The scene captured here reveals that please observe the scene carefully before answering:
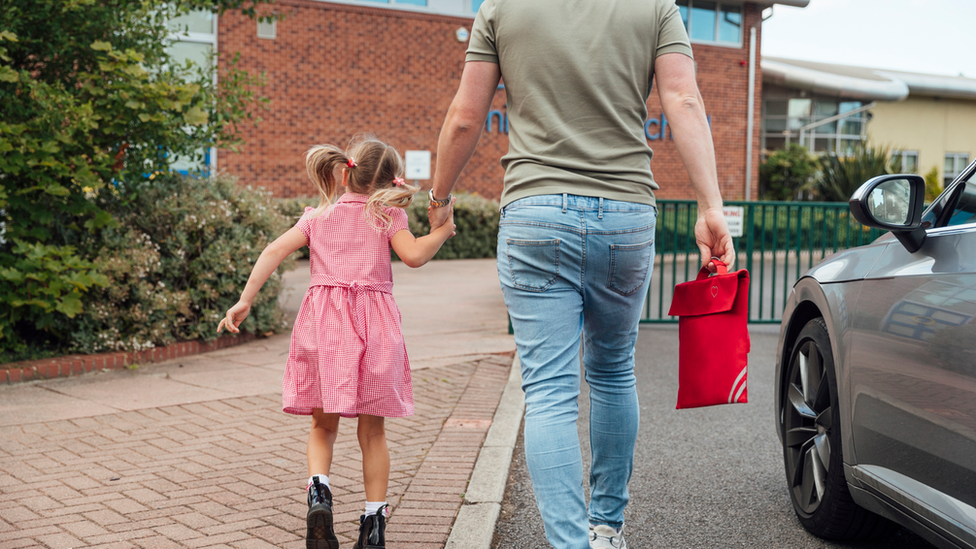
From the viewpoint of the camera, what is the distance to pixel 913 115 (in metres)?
30.9

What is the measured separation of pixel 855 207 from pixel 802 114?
26418mm

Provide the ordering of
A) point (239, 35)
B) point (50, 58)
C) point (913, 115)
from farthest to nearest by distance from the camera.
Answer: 1. point (913, 115)
2. point (239, 35)
3. point (50, 58)

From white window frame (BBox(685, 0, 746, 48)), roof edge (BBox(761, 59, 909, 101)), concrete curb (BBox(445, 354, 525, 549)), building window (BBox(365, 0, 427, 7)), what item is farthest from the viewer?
roof edge (BBox(761, 59, 909, 101))

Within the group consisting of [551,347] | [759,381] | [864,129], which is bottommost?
[759,381]

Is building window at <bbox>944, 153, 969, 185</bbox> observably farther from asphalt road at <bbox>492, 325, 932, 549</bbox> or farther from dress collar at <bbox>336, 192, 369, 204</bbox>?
dress collar at <bbox>336, 192, 369, 204</bbox>

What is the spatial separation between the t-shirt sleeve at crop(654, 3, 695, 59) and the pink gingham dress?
105 cm

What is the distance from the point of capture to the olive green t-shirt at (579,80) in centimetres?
241

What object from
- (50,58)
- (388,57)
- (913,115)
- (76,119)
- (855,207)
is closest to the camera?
(855,207)

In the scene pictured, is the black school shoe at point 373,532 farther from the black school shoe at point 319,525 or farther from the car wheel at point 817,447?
the car wheel at point 817,447

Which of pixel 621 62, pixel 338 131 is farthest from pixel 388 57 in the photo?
pixel 621 62

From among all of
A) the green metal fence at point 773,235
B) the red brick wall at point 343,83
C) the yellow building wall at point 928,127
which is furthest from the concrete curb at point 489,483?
the yellow building wall at point 928,127

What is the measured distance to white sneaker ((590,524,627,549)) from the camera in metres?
2.76

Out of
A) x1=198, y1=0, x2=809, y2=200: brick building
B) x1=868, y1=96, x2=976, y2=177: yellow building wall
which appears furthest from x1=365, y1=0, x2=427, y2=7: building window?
x1=868, y1=96, x2=976, y2=177: yellow building wall

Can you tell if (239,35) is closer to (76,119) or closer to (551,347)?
(76,119)
